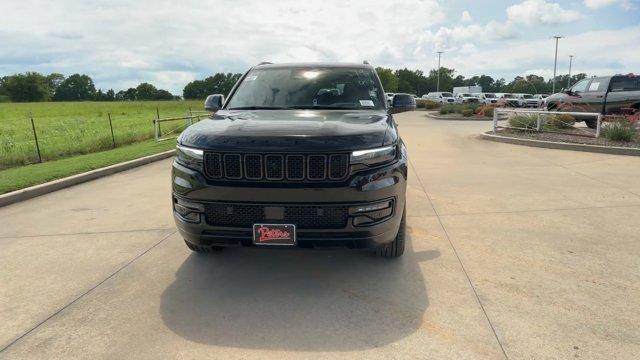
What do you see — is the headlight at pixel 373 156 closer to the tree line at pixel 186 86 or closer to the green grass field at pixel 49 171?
the green grass field at pixel 49 171

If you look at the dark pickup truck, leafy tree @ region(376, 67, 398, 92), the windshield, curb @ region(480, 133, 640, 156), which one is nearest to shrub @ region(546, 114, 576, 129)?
the dark pickup truck

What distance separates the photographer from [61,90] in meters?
128

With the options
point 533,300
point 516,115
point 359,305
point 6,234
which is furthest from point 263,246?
point 516,115

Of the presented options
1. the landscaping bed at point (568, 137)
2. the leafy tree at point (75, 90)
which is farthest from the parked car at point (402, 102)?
the leafy tree at point (75, 90)

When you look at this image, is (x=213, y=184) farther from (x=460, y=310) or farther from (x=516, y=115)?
(x=516, y=115)

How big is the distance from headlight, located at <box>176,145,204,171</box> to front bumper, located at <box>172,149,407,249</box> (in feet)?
0.14

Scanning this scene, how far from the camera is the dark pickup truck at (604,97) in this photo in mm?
14594

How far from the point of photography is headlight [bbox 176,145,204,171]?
330 cm

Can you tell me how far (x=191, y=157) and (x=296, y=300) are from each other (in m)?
1.30

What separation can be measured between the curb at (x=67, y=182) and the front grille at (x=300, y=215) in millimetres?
5098

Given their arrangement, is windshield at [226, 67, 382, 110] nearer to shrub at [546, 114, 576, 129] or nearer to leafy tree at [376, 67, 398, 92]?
shrub at [546, 114, 576, 129]

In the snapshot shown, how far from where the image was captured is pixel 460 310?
322cm

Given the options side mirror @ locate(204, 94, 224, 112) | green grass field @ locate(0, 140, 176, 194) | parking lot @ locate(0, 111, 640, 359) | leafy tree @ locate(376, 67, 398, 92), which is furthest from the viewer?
leafy tree @ locate(376, 67, 398, 92)

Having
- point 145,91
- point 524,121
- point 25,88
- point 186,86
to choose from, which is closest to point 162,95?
point 145,91
